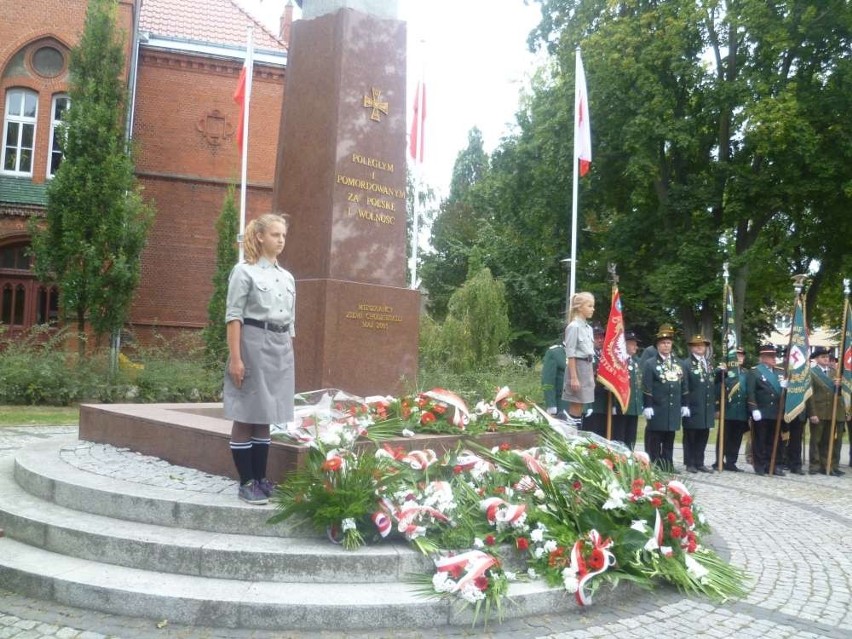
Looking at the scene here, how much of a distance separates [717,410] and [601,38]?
12352 millimetres

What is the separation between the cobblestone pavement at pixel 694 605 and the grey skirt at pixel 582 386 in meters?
1.49

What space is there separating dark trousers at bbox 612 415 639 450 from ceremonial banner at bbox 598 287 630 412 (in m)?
0.75

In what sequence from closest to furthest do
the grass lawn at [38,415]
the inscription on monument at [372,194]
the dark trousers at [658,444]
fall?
the inscription on monument at [372,194] → the dark trousers at [658,444] → the grass lawn at [38,415]

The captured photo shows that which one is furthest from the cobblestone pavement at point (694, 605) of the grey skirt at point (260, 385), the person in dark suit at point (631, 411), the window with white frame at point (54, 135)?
the window with white frame at point (54, 135)

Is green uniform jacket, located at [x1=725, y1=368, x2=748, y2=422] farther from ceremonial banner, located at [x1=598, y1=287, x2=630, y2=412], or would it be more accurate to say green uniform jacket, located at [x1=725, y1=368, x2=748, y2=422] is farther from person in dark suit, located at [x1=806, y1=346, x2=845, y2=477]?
ceremonial banner, located at [x1=598, y1=287, x2=630, y2=412]

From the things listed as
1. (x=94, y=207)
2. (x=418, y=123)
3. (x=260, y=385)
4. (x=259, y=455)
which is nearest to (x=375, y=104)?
(x=260, y=385)

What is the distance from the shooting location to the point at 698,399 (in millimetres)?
10273

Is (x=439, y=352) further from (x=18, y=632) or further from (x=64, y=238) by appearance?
(x=18, y=632)

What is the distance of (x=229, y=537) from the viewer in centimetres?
432

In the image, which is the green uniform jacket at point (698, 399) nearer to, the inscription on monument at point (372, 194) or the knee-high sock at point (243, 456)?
the inscription on monument at point (372, 194)

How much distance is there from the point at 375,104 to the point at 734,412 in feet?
22.2

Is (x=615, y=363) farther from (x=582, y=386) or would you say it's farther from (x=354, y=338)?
(x=354, y=338)

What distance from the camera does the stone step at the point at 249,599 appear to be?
3.74 meters

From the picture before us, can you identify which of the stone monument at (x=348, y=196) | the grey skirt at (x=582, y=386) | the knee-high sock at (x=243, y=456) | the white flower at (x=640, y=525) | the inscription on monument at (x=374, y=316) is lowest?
the white flower at (x=640, y=525)
